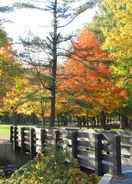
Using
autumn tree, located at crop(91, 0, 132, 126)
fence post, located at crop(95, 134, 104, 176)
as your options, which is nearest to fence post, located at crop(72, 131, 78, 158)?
fence post, located at crop(95, 134, 104, 176)

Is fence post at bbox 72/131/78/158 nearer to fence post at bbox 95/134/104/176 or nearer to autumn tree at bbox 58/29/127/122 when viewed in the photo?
fence post at bbox 95/134/104/176

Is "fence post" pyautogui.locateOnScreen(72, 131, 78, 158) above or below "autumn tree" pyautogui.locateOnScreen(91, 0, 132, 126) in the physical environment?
below

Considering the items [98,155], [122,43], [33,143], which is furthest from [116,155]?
[122,43]

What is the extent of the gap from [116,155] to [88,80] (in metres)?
19.8

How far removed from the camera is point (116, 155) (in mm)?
13578

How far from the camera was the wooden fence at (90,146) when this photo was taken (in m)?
13.6

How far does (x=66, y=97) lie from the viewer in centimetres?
2947

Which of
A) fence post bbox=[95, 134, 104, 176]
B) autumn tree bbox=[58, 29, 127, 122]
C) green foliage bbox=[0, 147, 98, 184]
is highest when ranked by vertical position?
autumn tree bbox=[58, 29, 127, 122]

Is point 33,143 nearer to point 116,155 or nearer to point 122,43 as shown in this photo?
point 122,43

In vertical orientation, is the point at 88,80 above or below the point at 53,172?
above

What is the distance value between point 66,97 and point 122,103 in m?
9.03

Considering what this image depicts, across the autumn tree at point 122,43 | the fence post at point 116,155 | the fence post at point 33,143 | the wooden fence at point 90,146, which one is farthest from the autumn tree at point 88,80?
the fence post at point 116,155

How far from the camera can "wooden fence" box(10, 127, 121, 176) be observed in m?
13.6

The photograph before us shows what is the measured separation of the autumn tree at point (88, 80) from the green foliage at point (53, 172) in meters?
12.1
